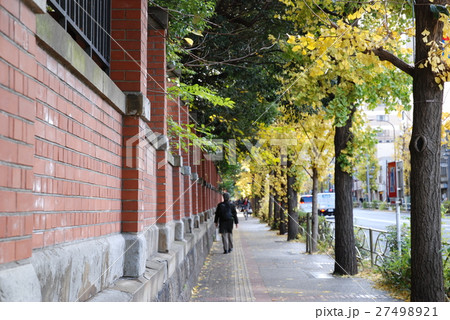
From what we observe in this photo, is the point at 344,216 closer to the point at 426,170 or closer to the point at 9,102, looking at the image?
the point at 426,170

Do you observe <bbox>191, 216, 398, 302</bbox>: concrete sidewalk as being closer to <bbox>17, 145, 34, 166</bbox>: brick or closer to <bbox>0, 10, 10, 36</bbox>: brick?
<bbox>17, 145, 34, 166</bbox>: brick

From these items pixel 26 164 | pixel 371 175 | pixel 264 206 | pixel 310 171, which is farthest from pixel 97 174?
pixel 371 175

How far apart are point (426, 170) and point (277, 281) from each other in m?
5.46

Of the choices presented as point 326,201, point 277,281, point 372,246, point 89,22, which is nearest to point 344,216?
point 372,246

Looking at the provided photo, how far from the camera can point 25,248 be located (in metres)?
2.47

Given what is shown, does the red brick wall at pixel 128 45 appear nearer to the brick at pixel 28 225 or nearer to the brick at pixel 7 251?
the brick at pixel 28 225

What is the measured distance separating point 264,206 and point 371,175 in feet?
123

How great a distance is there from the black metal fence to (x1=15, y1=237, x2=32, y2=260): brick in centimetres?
191

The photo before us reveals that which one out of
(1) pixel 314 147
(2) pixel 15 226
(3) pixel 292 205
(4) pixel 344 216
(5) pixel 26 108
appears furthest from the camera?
(3) pixel 292 205

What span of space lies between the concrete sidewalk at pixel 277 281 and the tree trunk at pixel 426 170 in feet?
6.98

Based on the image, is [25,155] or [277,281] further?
[277,281]

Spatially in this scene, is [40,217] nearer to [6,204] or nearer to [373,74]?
[6,204]

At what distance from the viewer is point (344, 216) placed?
41.4ft

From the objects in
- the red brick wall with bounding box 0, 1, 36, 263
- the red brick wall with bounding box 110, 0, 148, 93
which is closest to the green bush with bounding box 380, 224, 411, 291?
the red brick wall with bounding box 110, 0, 148, 93
